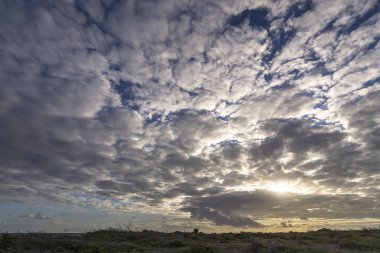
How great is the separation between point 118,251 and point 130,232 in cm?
2405

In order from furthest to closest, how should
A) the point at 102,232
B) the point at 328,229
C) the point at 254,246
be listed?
the point at 328,229 < the point at 102,232 < the point at 254,246

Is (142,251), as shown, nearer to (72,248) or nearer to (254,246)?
(72,248)

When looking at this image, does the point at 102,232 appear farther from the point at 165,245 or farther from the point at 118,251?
the point at 118,251

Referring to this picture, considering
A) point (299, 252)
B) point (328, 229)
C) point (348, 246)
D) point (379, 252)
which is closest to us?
point (299, 252)

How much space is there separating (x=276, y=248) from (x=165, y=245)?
13891mm

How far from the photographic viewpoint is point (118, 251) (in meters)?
31.8

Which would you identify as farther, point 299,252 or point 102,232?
point 102,232

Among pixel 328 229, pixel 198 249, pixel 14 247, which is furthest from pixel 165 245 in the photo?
pixel 328 229

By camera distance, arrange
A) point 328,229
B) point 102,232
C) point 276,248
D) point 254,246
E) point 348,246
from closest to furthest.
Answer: point 276,248
point 254,246
point 348,246
point 102,232
point 328,229

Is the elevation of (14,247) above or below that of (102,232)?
below

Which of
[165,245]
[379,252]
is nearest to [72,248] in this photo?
[165,245]

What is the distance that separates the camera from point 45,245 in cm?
3266

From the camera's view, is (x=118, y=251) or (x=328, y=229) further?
(x=328, y=229)

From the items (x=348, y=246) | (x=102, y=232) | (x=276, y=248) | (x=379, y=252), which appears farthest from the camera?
(x=102, y=232)
